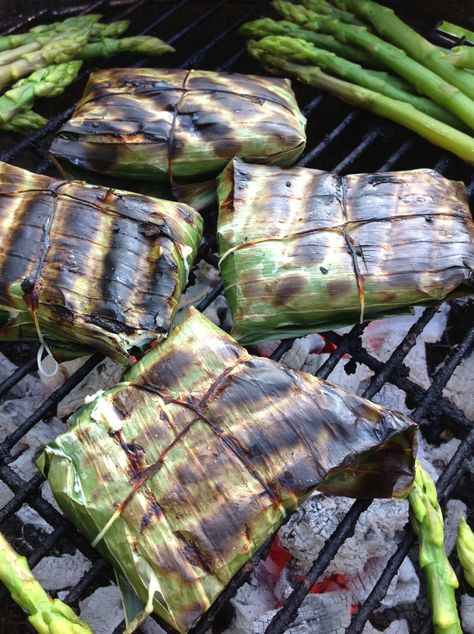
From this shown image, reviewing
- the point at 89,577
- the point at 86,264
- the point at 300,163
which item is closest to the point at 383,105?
the point at 300,163

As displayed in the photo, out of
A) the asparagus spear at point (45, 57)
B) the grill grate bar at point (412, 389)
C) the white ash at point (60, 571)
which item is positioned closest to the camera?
the grill grate bar at point (412, 389)

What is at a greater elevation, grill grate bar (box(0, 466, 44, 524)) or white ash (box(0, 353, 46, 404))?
grill grate bar (box(0, 466, 44, 524))

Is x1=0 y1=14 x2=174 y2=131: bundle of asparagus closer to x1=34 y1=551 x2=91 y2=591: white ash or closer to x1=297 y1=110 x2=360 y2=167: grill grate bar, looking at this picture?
x1=297 y1=110 x2=360 y2=167: grill grate bar

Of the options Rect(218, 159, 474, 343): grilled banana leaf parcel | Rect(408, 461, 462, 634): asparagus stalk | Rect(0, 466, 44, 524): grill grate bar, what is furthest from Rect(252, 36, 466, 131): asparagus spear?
Rect(0, 466, 44, 524): grill grate bar

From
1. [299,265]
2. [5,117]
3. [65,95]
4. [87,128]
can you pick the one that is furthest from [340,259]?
[65,95]

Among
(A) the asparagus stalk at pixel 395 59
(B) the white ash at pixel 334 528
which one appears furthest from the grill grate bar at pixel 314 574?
(A) the asparagus stalk at pixel 395 59

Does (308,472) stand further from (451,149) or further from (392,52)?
(392,52)

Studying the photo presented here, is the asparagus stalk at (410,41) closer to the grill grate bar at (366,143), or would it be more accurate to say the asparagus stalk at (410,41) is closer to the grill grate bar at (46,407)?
the grill grate bar at (366,143)

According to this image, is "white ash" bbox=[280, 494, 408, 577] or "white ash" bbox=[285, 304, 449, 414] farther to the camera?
"white ash" bbox=[285, 304, 449, 414]
